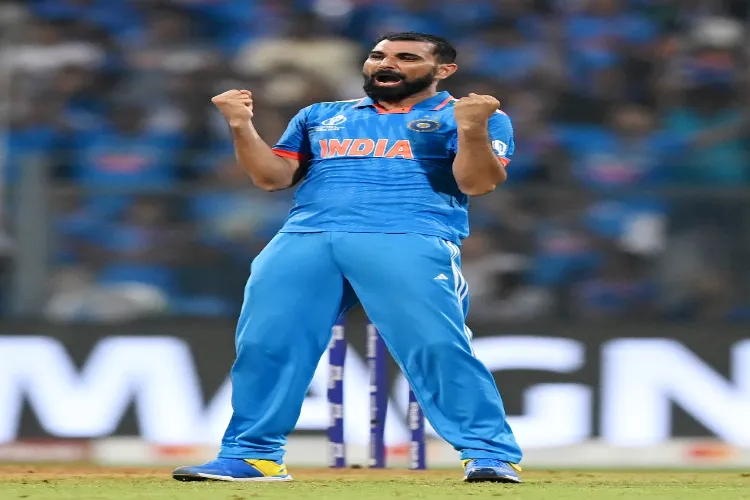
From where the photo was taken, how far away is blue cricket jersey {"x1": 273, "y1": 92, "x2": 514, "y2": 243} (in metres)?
5.82

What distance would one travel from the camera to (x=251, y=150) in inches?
235

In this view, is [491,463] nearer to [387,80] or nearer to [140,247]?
[387,80]

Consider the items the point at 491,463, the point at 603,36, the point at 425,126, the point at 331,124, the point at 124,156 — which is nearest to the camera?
the point at 491,463

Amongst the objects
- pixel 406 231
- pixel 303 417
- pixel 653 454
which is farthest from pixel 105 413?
pixel 406 231

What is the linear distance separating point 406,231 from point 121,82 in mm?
6478

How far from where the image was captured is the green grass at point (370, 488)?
5.14 m

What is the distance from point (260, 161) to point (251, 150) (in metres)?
0.06

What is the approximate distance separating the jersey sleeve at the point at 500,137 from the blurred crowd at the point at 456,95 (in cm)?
346

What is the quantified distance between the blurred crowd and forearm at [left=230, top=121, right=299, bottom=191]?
3173 mm

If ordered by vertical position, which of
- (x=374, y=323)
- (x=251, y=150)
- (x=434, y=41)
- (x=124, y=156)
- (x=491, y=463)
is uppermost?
(x=124, y=156)

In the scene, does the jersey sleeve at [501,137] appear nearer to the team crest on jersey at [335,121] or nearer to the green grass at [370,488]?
the team crest on jersey at [335,121]

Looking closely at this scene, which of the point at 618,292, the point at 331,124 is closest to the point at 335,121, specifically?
the point at 331,124

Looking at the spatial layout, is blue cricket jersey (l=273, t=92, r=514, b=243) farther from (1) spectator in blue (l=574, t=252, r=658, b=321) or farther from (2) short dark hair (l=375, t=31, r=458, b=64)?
(1) spectator in blue (l=574, t=252, r=658, b=321)

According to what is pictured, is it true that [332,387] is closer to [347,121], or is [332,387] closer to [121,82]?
[347,121]
